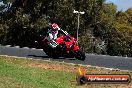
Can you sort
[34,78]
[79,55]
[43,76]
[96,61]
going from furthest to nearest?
[79,55] < [96,61] < [43,76] < [34,78]

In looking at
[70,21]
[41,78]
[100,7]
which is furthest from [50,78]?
[100,7]

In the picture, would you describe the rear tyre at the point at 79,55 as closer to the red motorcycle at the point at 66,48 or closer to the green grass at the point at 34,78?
the red motorcycle at the point at 66,48

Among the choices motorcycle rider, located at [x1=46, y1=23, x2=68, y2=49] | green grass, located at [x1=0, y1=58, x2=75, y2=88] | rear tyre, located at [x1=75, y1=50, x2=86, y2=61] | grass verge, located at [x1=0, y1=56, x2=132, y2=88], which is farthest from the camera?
rear tyre, located at [x1=75, y1=50, x2=86, y2=61]

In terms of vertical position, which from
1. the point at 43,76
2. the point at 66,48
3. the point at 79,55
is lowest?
the point at 43,76

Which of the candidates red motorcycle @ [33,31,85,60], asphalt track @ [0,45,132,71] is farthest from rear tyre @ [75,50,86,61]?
asphalt track @ [0,45,132,71]

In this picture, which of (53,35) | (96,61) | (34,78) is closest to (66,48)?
(53,35)

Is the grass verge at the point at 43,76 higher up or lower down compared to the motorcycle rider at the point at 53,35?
lower down

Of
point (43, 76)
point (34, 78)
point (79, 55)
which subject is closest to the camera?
point (34, 78)

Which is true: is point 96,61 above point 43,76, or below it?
below

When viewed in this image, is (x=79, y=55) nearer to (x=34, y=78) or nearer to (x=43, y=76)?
(x=43, y=76)

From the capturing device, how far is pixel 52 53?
86.5ft

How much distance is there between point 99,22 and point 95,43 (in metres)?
3.34

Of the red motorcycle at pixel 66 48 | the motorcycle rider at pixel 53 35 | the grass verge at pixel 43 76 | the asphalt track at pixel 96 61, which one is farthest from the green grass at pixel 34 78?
the red motorcycle at pixel 66 48

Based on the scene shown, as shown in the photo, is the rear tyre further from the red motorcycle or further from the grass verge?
the grass verge
